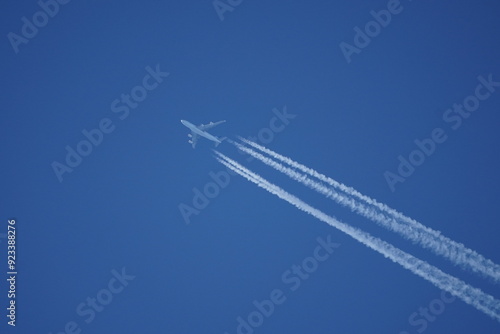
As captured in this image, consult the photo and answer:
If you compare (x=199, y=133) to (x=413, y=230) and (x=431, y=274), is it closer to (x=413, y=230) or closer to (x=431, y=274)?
(x=413, y=230)

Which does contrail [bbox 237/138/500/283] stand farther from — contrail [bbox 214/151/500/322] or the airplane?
the airplane

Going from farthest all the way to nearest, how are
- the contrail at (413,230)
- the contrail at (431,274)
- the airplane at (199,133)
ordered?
the airplane at (199,133) < the contrail at (413,230) < the contrail at (431,274)

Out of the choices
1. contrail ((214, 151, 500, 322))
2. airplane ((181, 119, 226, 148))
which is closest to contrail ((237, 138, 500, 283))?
contrail ((214, 151, 500, 322))

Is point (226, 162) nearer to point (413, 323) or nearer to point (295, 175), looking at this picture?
point (295, 175)

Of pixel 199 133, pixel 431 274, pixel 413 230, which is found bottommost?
pixel 431 274

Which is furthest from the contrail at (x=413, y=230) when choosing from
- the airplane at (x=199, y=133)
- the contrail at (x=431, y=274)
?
the airplane at (x=199, y=133)

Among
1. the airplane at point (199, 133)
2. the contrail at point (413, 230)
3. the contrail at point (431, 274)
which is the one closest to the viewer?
the contrail at point (431, 274)

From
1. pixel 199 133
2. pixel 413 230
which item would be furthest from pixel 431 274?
pixel 199 133

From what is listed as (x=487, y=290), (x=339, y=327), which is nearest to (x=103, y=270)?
(x=339, y=327)

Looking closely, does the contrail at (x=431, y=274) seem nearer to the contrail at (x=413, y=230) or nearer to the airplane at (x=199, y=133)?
the contrail at (x=413, y=230)

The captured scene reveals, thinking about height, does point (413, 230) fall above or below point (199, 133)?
below

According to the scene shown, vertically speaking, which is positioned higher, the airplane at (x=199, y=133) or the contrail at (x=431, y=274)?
the airplane at (x=199, y=133)

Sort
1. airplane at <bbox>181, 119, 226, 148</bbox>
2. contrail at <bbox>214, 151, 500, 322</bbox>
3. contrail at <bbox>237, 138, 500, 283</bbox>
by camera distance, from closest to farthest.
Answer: contrail at <bbox>214, 151, 500, 322</bbox> → contrail at <bbox>237, 138, 500, 283</bbox> → airplane at <bbox>181, 119, 226, 148</bbox>
